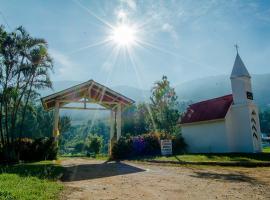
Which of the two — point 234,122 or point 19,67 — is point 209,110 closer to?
point 234,122

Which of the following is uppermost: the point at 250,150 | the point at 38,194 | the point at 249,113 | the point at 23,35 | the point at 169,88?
the point at 169,88

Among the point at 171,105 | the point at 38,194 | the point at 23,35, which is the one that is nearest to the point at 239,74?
the point at 23,35

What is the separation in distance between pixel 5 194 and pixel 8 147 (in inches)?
606

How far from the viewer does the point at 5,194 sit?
6.51m

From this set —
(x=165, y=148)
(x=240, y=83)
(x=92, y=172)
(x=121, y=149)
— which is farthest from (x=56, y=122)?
(x=240, y=83)

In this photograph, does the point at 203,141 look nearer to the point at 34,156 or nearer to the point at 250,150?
the point at 250,150

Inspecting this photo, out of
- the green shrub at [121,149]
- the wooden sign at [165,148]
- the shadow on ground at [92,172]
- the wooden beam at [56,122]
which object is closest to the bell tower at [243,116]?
the wooden sign at [165,148]

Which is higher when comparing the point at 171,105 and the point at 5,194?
the point at 171,105

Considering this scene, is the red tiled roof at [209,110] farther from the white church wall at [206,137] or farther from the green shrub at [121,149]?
the green shrub at [121,149]

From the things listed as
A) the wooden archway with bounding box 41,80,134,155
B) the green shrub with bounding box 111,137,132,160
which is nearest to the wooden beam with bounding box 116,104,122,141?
the wooden archway with bounding box 41,80,134,155

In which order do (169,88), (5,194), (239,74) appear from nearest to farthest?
(5,194), (239,74), (169,88)

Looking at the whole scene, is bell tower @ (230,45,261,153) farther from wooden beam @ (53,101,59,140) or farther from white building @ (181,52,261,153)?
wooden beam @ (53,101,59,140)

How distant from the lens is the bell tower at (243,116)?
27234 mm

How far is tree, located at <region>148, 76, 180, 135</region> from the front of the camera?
55594 mm
